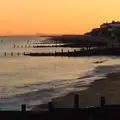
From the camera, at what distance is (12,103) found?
85.6ft

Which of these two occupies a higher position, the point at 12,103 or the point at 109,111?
the point at 109,111

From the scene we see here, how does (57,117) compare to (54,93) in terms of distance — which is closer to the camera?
(57,117)

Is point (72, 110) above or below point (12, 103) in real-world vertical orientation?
above

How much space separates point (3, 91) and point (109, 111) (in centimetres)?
2055

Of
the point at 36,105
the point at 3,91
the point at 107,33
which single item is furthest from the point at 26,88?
the point at 107,33

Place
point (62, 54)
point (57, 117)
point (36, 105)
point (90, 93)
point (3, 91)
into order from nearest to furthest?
point (57, 117) < point (36, 105) < point (90, 93) < point (3, 91) < point (62, 54)

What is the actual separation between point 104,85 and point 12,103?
1022cm

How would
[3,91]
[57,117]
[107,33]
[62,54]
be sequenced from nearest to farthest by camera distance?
1. [57,117]
2. [3,91]
3. [62,54]
4. [107,33]

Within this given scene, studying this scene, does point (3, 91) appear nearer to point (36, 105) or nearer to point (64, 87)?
point (64, 87)

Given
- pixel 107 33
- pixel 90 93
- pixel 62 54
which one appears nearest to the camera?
pixel 90 93

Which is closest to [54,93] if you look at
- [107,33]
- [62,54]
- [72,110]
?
[72,110]

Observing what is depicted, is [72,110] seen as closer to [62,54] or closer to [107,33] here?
[62,54]

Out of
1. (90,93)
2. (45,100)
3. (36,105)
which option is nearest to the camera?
(36,105)

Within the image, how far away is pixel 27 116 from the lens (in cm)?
1380
